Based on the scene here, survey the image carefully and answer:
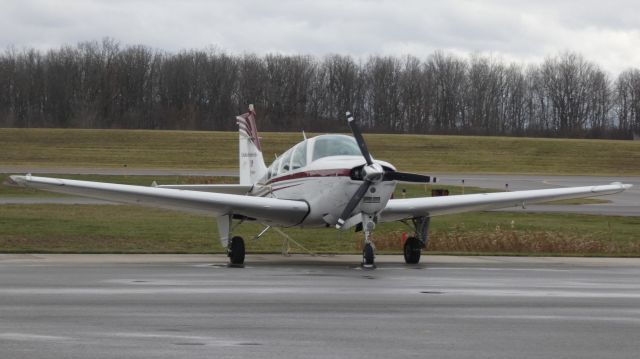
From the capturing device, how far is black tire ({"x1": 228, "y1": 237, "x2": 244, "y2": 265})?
20306mm

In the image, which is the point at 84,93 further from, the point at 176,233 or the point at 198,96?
the point at 176,233

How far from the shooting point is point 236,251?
66.7ft

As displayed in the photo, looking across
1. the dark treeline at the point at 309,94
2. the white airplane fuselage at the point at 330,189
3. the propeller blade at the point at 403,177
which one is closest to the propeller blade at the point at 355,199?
the white airplane fuselage at the point at 330,189

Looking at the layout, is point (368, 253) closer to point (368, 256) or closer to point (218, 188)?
point (368, 256)

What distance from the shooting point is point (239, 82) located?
426ft

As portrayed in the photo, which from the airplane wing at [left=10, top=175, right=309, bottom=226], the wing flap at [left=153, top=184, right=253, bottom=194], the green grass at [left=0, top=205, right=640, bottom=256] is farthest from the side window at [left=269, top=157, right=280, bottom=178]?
the green grass at [left=0, top=205, right=640, bottom=256]

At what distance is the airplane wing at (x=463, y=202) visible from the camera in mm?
21406

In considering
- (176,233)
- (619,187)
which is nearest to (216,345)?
(619,187)

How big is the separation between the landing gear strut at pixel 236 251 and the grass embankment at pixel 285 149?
49.4 metres

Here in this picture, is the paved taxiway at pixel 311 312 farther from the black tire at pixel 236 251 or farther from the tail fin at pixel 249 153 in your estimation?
the tail fin at pixel 249 153

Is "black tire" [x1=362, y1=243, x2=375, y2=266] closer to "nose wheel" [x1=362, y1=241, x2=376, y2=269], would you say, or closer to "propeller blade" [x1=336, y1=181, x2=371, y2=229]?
"nose wheel" [x1=362, y1=241, x2=376, y2=269]

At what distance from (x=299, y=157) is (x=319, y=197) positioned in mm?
1204

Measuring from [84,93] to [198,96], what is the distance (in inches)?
555

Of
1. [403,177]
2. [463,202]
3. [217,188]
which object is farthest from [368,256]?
[217,188]
